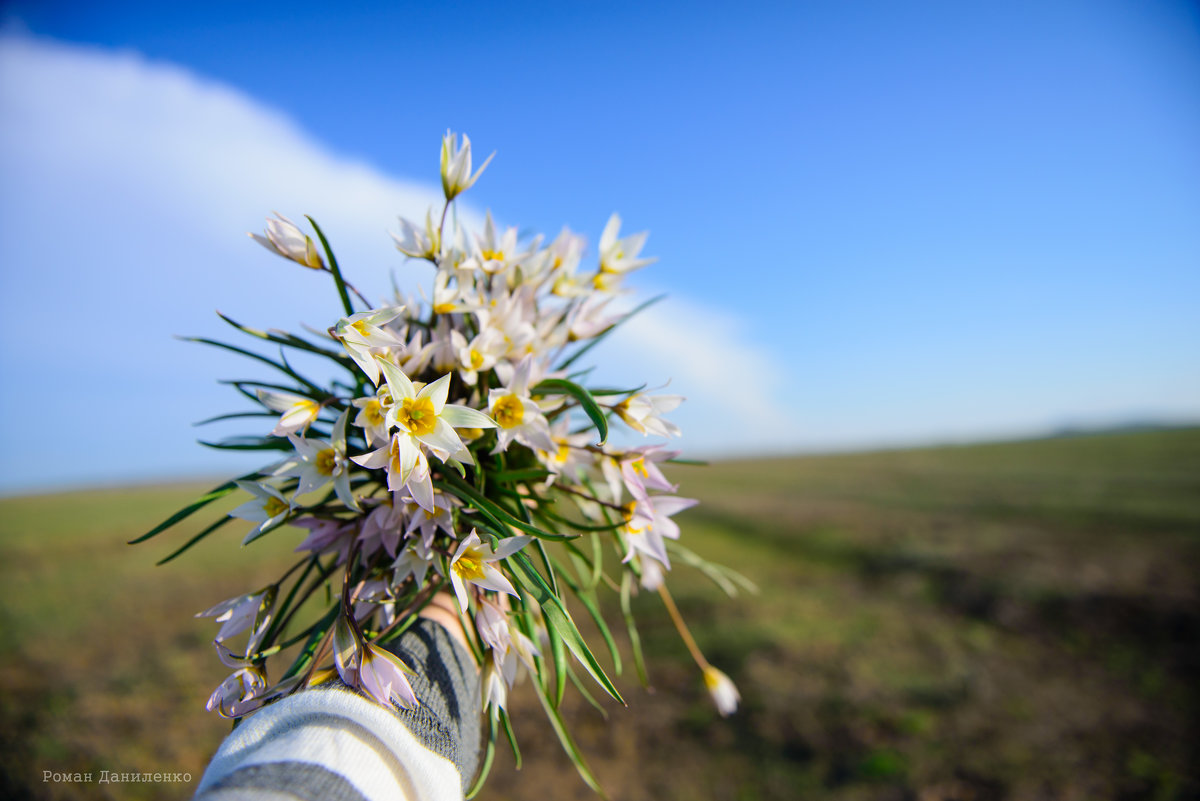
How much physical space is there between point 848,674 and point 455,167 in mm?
4524

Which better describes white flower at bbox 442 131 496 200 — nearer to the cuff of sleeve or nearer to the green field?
the green field

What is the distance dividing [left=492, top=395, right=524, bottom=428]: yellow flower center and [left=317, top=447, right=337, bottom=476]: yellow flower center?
11.1 inches

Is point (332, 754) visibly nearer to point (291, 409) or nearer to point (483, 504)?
point (483, 504)

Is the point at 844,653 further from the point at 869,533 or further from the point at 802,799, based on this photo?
the point at 869,533

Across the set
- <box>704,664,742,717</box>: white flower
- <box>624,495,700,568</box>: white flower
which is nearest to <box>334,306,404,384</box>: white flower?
<box>624,495,700,568</box>: white flower

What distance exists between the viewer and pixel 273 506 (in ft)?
3.36

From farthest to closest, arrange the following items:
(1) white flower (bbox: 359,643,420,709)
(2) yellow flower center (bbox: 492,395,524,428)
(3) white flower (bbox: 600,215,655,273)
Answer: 1. (3) white flower (bbox: 600,215,655,273)
2. (2) yellow flower center (bbox: 492,395,524,428)
3. (1) white flower (bbox: 359,643,420,709)

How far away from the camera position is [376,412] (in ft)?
2.95

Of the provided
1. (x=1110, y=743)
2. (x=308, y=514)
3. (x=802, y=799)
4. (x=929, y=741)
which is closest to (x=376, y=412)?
(x=308, y=514)

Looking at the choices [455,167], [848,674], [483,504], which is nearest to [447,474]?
[483,504]

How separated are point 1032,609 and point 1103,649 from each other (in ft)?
2.37

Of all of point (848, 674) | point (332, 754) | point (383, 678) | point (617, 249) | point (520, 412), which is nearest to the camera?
point (332, 754)

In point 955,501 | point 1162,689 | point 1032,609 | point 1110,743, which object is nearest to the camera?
point 1110,743

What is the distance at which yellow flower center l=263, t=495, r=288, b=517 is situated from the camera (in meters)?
1.02
